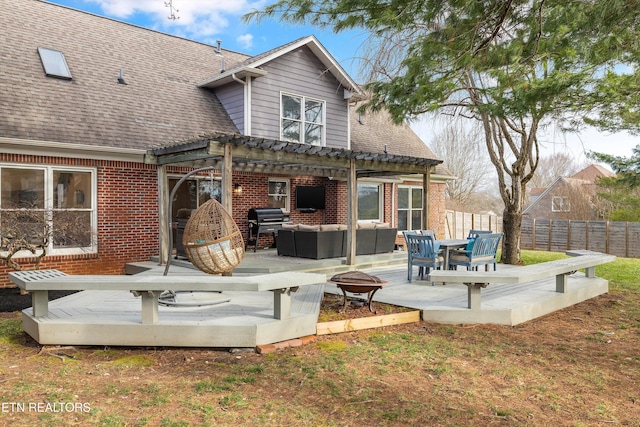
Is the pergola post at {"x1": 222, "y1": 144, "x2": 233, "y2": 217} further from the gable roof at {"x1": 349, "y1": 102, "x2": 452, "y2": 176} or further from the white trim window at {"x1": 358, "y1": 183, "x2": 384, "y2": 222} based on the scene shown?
the white trim window at {"x1": 358, "y1": 183, "x2": 384, "y2": 222}

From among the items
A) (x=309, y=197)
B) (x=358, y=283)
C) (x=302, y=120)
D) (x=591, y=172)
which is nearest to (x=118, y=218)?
(x=302, y=120)

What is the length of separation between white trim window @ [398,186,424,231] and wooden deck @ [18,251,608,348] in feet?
23.2

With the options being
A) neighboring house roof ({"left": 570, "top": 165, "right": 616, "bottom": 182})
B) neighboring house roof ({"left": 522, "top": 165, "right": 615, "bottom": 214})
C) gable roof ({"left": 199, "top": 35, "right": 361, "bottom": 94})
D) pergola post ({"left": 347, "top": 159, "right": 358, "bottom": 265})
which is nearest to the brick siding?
gable roof ({"left": 199, "top": 35, "right": 361, "bottom": 94})

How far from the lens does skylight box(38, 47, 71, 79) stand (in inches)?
410

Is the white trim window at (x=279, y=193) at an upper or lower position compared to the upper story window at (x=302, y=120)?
lower

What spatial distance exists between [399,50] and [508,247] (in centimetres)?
599

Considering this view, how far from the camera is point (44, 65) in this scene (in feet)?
34.2

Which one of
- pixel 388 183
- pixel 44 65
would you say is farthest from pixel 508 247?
pixel 44 65

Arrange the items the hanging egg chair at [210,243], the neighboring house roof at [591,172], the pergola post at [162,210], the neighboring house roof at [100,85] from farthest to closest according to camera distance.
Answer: the neighboring house roof at [591,172] < the pergola post at [162,210] < the neighboring house roof at [100,85] < the hanging egg chair at [210,243]

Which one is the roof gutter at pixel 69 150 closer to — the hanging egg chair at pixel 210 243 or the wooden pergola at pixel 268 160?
the wooden pergola at pixel 268 160

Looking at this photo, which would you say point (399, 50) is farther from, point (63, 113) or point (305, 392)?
point (305, 392)

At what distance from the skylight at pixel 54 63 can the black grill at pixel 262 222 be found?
208 inches

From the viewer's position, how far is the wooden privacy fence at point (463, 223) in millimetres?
20302

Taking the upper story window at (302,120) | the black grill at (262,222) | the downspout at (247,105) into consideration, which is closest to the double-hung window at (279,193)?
the black grill at (262,222)
